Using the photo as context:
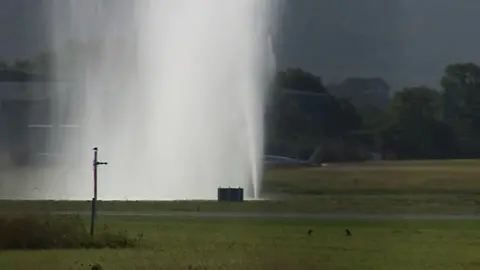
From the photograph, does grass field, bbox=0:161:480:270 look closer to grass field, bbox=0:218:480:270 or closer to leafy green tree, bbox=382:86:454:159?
grass field, bbox=0:218:480:270

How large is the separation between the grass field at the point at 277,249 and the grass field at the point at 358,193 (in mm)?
5649

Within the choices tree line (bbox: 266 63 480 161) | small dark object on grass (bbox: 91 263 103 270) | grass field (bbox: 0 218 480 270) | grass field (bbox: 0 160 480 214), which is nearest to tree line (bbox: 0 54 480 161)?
tree line (bbox: 266 63 480 161)

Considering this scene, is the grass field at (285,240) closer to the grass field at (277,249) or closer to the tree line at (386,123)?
the grass field at (277,249)

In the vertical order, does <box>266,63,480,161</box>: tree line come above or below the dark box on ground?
above

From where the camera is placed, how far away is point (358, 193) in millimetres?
57750

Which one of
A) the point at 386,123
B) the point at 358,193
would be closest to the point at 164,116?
the point at 358,193

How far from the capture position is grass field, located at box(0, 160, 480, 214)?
→ 136 feet

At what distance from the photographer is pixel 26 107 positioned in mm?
91438

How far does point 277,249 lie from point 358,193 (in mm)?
33498

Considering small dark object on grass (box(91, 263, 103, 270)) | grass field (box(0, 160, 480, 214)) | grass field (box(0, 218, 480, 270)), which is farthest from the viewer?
grass field (box(0, 160, 480, 214))

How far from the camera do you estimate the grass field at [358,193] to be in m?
41.4

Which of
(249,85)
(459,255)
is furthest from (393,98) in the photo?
(459,255)

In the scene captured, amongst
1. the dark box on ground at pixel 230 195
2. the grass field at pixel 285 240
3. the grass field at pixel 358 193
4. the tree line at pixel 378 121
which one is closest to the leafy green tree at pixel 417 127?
the tree line at pixel 378 121

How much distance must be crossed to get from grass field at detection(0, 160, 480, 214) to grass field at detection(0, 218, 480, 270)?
5.65m
